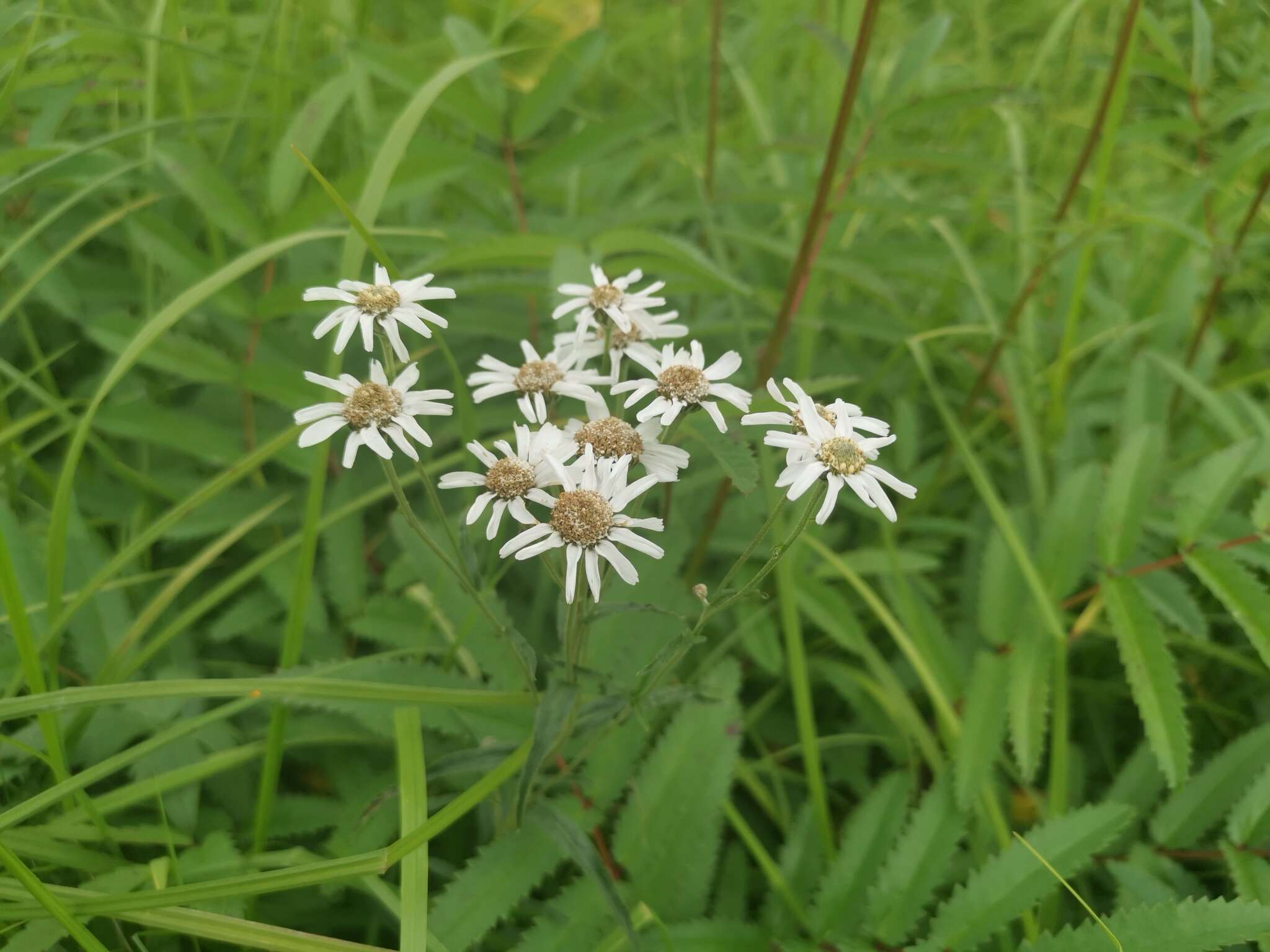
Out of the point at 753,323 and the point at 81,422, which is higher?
the point at 753,323

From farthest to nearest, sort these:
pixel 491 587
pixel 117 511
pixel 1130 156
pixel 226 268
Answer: pixel 1130 156
pixel 117 511
pixel 226 268
pixel 491 587

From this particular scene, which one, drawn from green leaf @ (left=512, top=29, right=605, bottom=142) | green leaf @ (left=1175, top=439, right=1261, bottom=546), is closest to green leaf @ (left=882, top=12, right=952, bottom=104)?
green leaf @ (left=512, top=29, right=605, bottom=142)

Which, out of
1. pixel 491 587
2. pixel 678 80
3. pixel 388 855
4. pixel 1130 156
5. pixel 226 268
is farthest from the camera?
pixel 1130 156

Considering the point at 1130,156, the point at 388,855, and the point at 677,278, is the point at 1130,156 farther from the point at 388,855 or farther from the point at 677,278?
the point at 388,855

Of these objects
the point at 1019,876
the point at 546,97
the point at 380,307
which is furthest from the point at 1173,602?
the point at 546,97

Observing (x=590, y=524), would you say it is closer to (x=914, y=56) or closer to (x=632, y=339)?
(x=632, y=339)

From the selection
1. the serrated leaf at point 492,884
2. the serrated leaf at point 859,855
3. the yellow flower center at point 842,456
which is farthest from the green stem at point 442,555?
the serrated leaf at point 859,855

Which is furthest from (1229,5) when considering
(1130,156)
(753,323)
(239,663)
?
(239,663)
